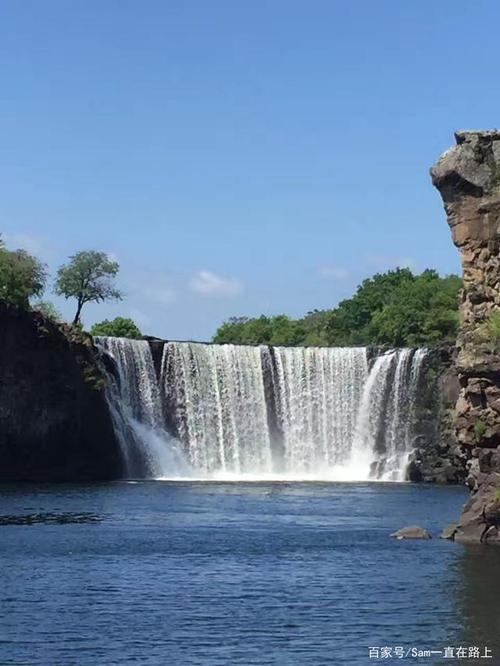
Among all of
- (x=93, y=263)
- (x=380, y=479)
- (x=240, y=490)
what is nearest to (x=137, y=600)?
(x=240, y=490)

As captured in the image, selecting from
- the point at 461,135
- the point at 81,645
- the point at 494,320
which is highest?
the point at 461,135

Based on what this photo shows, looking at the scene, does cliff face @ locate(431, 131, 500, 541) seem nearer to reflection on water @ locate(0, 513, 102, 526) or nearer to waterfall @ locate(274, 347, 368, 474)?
reflection on water @ locate(0, 513, 102, 526)

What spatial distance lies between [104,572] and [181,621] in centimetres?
704

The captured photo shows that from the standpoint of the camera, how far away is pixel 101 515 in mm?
51031

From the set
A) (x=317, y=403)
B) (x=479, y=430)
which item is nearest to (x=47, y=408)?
(x=317, y=403)

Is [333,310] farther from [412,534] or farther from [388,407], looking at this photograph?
[412,534]

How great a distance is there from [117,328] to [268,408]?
149ft

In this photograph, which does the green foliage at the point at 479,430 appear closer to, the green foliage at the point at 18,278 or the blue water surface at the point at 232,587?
the blue water surface at the point at 232,587

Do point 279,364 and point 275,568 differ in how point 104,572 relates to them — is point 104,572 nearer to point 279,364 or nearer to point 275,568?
point 275,568

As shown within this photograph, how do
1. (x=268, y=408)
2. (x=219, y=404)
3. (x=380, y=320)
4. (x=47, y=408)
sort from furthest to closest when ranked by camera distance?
(x=380, y=320), (x=268, y=408), (x=219, y=404), (x=47, y=408)

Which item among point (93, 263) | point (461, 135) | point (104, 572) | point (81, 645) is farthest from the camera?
point (93, 263)

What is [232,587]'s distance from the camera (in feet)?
110

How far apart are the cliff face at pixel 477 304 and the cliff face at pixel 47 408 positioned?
3695cm

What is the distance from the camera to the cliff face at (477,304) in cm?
3894
